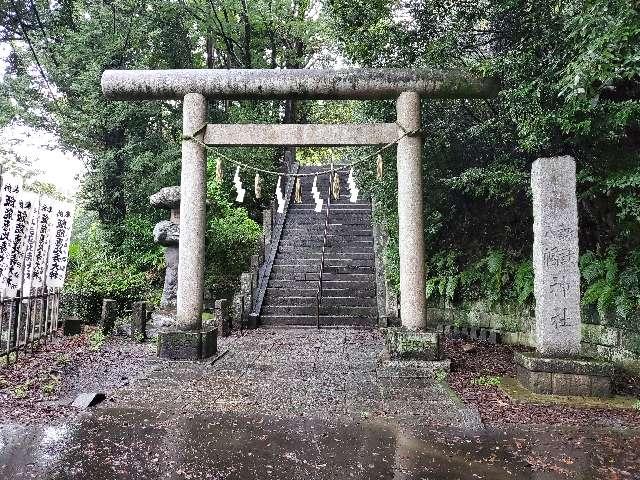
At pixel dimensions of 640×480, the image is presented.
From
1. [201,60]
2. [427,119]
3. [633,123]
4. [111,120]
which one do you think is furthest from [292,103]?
[633,123]

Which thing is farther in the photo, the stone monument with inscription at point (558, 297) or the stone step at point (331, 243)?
the stone step at point (331, 243)

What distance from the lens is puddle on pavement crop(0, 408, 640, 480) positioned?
3840mm

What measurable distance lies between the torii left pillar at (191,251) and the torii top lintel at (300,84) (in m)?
0.36

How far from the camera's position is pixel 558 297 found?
6.29 meters

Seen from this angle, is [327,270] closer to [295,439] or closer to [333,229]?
[333,229]

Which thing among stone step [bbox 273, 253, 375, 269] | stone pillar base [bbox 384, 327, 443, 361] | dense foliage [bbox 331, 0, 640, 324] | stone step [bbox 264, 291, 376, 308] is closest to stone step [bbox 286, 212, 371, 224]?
stone step [bbox 273, 253, 375, 269]

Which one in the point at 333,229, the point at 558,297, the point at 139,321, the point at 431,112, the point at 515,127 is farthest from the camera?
the point at 333,229

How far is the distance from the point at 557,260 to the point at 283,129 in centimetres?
473

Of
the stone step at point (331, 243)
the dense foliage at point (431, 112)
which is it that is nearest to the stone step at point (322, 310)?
the dense foliage at point (431, 112)

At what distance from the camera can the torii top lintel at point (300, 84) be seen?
8.02m

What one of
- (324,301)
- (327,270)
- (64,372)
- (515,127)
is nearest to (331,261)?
(327,270)

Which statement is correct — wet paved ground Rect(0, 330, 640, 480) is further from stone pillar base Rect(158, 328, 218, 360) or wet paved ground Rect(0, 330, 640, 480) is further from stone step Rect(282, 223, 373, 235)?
stone step Rect(282, 223, 373, 235)

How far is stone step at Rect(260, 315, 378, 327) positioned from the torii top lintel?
20.4ft

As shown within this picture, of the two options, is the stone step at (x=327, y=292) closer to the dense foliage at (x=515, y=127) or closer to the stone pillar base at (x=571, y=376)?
the dense foliage at (x=515, y=127)
